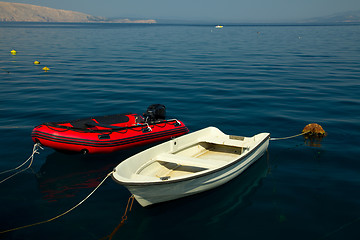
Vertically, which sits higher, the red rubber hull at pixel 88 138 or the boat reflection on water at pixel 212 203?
the red rubber hull at pixel 88 138

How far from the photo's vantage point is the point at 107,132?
1144 centimetres

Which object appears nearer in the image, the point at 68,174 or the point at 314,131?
the point at 68,174

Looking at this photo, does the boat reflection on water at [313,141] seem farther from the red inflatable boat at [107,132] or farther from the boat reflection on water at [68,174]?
the boat reflection on water at [68,174]

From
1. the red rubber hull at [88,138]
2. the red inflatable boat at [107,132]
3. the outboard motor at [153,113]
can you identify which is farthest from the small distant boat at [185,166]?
the outboard motor at [153,113]

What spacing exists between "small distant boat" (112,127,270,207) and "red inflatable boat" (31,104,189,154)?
5.35ft

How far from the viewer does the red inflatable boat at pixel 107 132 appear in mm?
10820

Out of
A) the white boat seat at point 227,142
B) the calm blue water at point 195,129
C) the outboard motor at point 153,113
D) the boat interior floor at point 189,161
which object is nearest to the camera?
the calm blue water at point 195,129

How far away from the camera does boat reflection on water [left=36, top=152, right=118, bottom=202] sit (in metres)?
9.56

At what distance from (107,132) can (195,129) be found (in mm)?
5123

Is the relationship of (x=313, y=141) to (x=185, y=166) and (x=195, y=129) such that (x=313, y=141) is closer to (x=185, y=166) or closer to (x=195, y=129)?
(x=195, y=129)

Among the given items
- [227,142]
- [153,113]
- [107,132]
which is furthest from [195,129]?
[107,132]

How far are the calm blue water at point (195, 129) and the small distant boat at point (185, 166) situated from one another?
0.54 meters

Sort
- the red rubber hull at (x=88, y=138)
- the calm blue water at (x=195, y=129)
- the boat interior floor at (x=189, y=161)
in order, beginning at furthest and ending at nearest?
the red rubber hull at (x=88, y=138) < the boat interior floor at (x=189, y=161) < the calm blue water at (x=195, y=129)

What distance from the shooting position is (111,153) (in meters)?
12.1
